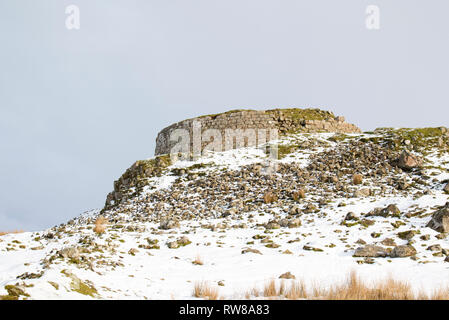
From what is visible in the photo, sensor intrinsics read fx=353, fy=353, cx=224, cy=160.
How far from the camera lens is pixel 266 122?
86.9ft

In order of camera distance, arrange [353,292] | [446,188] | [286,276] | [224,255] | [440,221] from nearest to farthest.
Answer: [353,292] < [286,276] < [224,255] < [440,221] < [446,188]

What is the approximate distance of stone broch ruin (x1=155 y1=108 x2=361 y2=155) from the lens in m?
26.4

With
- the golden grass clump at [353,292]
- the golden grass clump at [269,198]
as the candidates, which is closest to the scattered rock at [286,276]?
the golden grass clump at [353,292]

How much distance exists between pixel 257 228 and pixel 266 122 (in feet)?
50.7

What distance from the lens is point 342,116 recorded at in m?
30.2

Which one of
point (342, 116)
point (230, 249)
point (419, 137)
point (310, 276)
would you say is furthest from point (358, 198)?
point (342, 116)

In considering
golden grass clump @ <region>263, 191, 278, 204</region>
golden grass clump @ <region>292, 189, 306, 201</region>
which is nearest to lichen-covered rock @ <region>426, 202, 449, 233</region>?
golden grass clump @ <region>292, 189, 306, 201</region>

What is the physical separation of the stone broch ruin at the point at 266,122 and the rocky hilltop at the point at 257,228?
348 centimetres

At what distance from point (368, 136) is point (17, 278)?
20.9 metres

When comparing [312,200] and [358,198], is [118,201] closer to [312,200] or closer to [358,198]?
[312,200]

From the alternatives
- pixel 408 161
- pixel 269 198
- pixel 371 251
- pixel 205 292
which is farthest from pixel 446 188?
pixel 205 292

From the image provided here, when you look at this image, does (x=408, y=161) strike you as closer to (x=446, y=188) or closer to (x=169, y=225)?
(x=446, y=188)

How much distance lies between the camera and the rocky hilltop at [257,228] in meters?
6.75

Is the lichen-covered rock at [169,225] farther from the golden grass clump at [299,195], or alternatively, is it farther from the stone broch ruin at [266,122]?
the stone broch ruin at [266,122]
